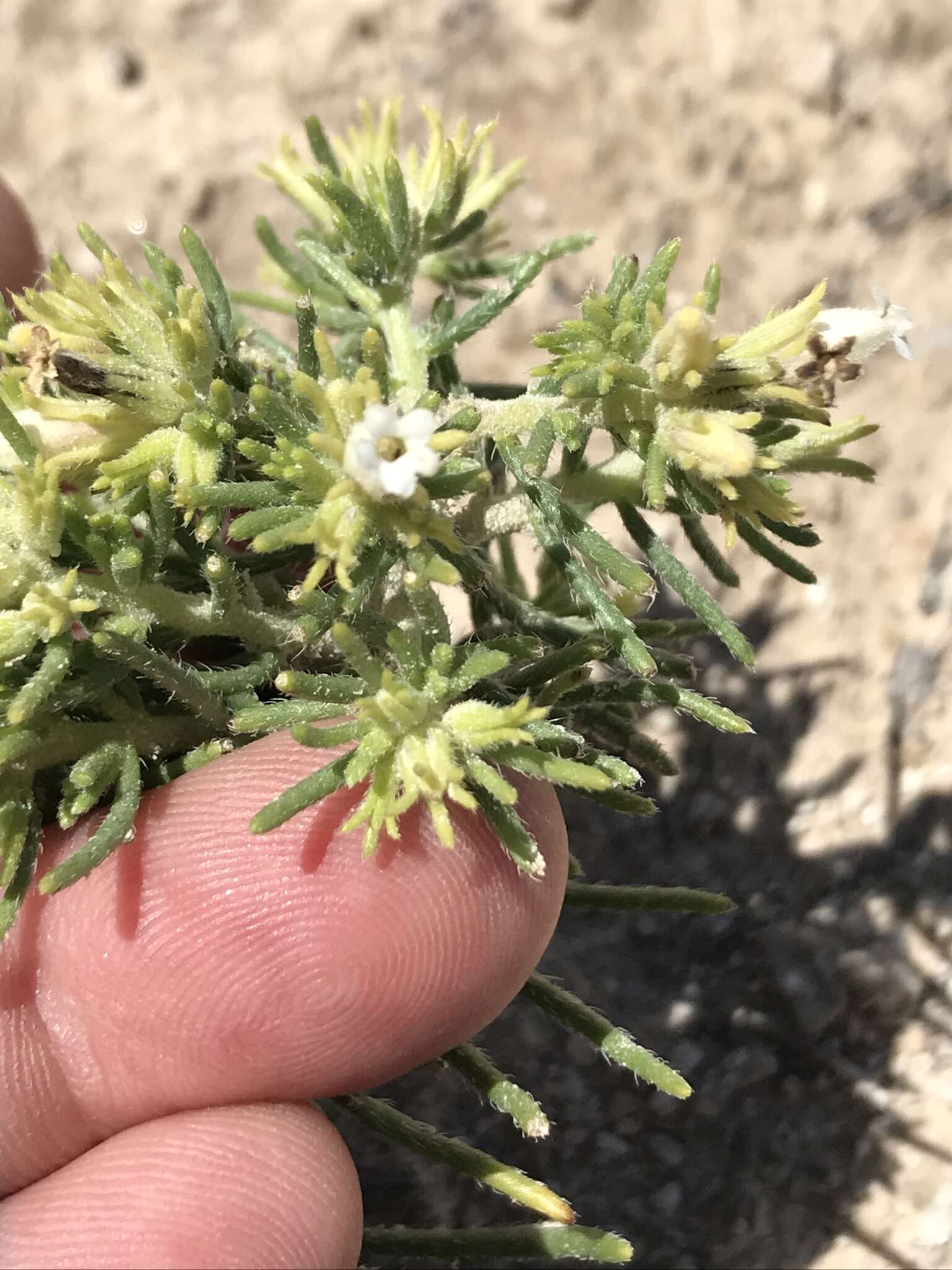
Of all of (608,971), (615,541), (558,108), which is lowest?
(608,971)

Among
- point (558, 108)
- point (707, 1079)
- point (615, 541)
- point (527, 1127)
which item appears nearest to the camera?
point (527, 1127)

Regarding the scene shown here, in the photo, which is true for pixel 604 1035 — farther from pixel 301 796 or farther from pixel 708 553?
pixel 708 553

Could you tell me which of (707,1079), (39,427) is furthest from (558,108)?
(707,1079)

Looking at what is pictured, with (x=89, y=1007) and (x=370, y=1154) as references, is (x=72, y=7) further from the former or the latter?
(x=370, y=1154)

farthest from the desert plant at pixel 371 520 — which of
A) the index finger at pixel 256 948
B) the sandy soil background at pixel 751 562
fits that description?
the sandy soil background at pixel 751 562

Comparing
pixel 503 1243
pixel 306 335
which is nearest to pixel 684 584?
pixel 306 335
